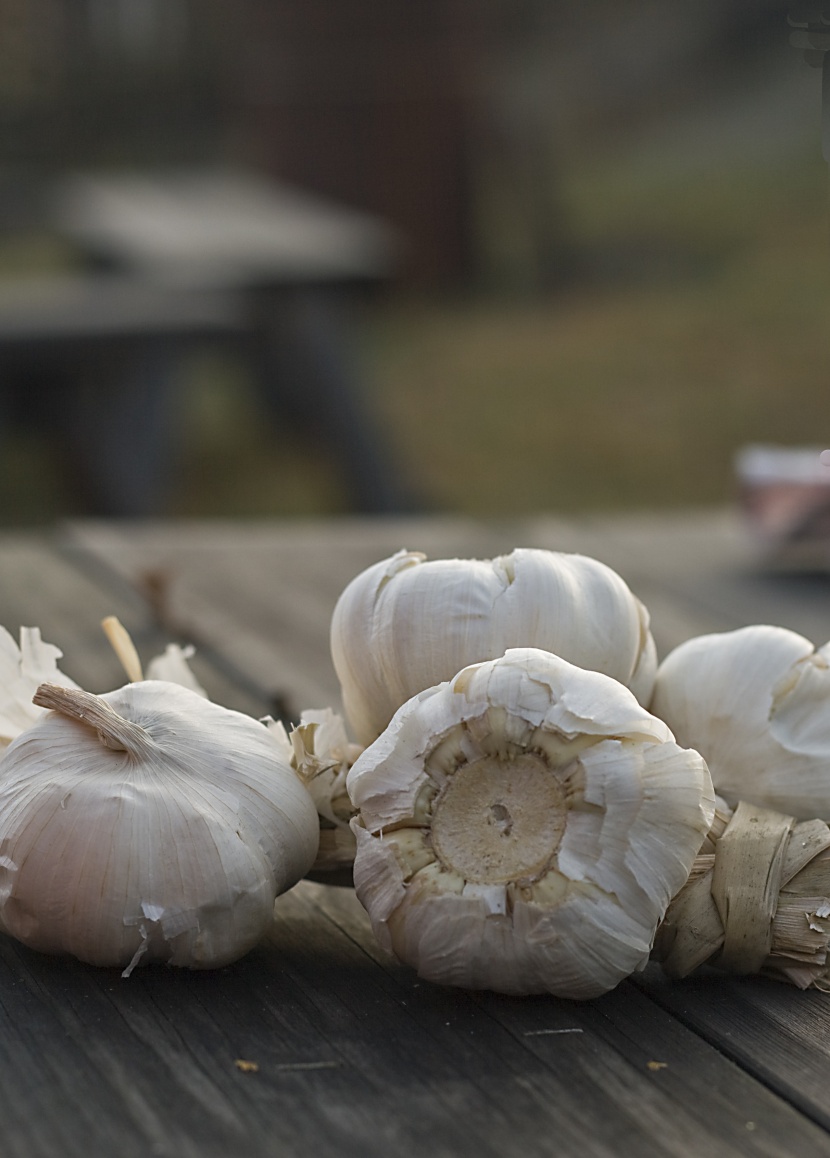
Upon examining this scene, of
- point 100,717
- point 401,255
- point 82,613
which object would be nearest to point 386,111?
point 401,255

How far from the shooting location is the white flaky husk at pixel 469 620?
0.83 metres

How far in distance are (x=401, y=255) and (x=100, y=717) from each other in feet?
27.9

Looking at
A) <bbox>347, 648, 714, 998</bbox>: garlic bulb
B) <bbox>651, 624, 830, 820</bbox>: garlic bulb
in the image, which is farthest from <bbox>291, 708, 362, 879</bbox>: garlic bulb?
<bbox>651, 624, 830, 820</bbox>: garlic bulb

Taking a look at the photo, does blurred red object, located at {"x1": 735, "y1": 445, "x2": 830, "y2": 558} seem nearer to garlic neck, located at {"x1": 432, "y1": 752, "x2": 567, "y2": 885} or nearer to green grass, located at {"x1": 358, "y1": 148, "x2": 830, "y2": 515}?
garlic neck, located at {"x1": 432, "y1": 752, "x2": 567, "y2": 885}

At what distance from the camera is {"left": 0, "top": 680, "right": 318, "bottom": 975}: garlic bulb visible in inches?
30.4

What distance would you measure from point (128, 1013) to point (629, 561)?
144 cm

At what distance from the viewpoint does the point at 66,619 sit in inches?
65.6

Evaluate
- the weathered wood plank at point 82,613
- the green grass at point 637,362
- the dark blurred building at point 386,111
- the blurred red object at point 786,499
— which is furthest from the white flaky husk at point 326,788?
the dark blurred building at point 386,111

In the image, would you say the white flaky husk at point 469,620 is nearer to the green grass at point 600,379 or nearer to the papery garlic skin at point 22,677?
the papery garlic skin at point 22,677

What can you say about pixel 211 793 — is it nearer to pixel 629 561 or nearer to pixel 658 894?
pixel 658 894

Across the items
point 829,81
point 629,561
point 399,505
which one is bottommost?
point 399,505

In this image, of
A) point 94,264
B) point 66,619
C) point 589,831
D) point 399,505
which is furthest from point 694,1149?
point 94,264

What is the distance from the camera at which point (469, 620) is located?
83 centimetres

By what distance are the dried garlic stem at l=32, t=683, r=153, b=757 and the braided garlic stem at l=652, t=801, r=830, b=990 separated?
0.32 m
